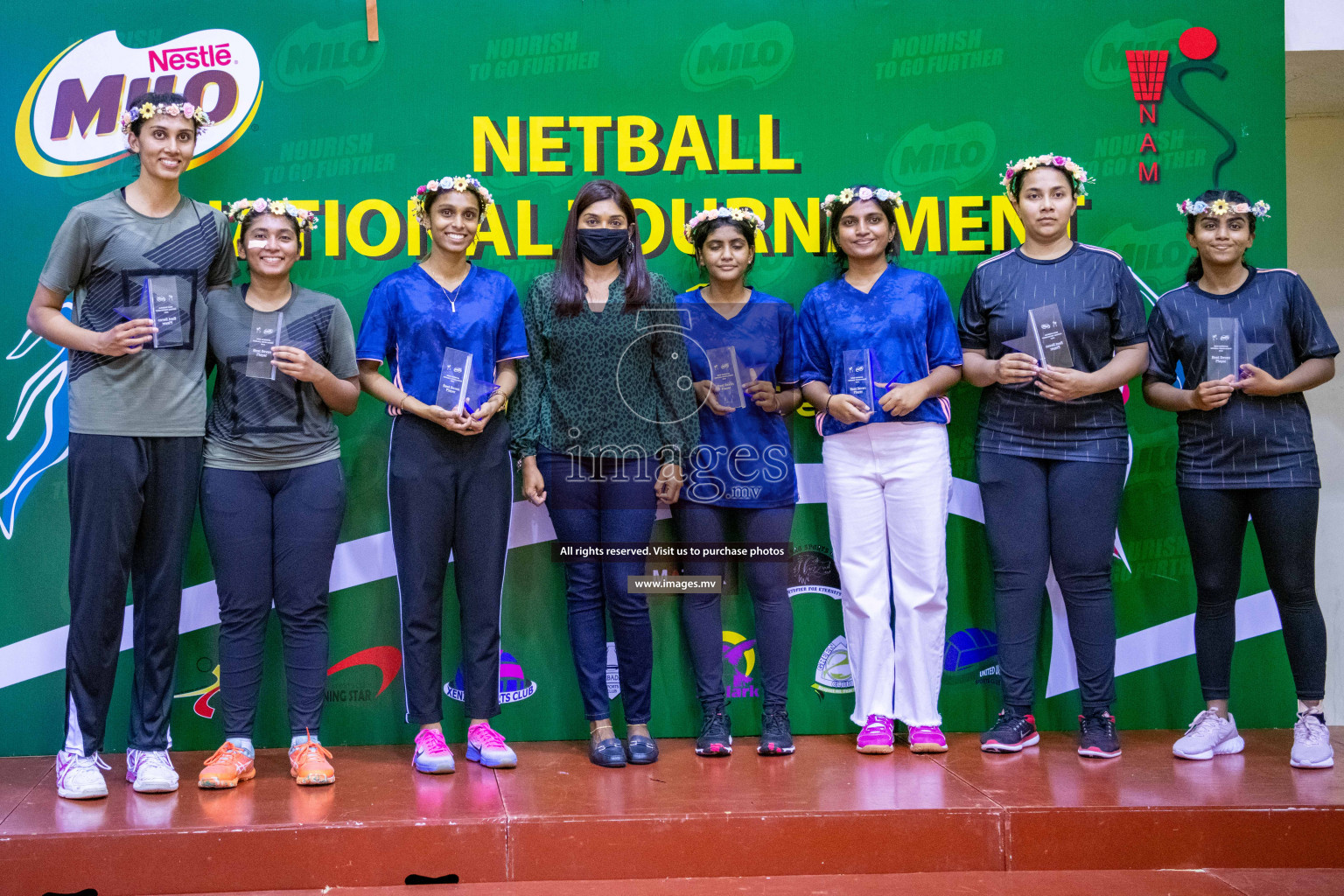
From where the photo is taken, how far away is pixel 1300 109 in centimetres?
455

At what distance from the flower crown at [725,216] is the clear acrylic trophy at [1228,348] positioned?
146cm

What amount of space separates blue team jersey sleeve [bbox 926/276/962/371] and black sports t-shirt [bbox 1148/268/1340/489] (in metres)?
0.69

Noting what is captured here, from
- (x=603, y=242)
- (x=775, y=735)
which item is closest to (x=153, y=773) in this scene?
(x=775, y=735)

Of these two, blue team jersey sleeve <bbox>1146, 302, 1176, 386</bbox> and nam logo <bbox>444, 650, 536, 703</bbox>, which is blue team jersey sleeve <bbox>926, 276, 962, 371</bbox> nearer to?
blue team jersey sleeve <bbox>1146, 302, 1176, 386</bbox>

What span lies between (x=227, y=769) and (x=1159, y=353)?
124 inches

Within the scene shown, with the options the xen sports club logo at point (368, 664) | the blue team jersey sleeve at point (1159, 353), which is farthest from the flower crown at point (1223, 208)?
the xen sports club logo at point (368, 664)

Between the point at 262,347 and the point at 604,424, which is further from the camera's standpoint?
the point at 604,424

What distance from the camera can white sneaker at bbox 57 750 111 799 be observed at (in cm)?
299

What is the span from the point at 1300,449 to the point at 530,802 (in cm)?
255

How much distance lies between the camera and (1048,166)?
3488 millimetres

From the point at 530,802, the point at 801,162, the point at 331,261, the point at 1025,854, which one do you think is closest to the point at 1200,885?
the point at 1025,854

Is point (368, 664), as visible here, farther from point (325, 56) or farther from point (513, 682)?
point (325, 56)

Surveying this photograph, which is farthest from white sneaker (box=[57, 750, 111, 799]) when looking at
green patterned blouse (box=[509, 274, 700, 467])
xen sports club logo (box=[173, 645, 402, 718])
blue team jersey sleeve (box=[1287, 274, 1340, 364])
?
blue team jersey sleeve (box=[1287, 274, 1340, 364])

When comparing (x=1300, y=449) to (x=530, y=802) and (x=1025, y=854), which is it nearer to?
(x=1025, y=854)
